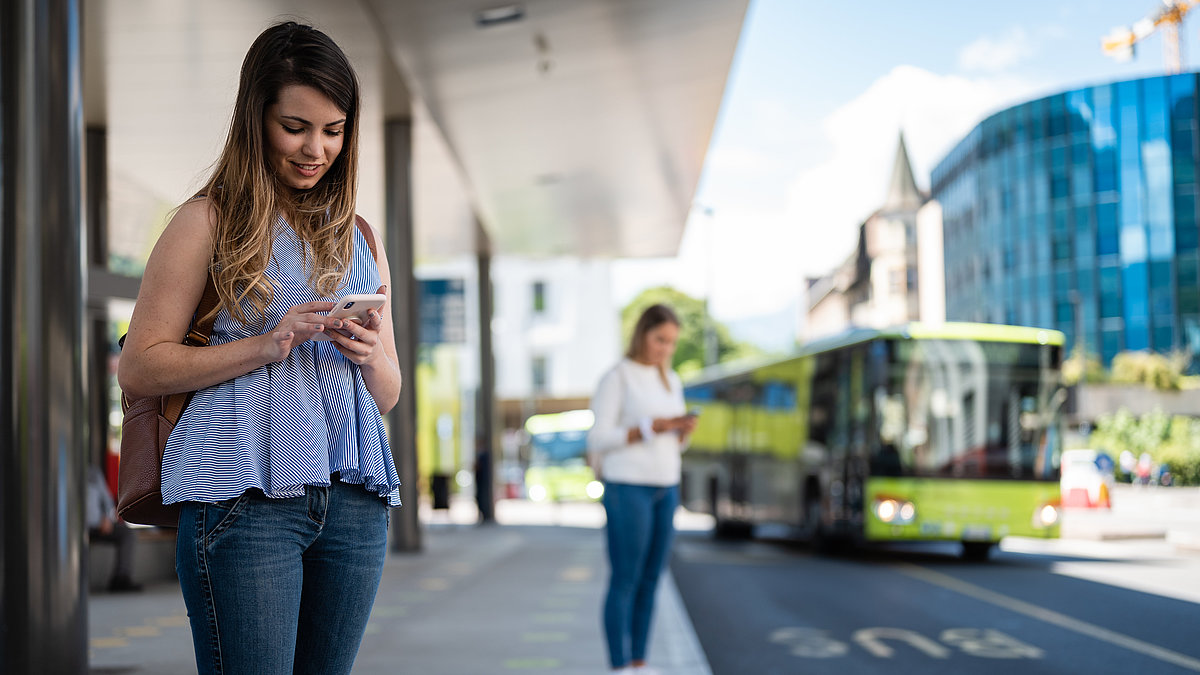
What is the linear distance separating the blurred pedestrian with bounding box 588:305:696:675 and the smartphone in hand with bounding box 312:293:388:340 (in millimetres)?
3949

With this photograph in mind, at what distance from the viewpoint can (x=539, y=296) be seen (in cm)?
6356

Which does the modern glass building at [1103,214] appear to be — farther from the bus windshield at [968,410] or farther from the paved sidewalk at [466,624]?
the paved sidewalk at [466,624]

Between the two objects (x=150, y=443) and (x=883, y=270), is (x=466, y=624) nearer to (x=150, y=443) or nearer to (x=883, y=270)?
(x=150, y=443)

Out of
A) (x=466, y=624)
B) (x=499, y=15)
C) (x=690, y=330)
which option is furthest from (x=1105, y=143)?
(x=466, y=624)

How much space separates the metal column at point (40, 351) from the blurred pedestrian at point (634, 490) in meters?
2.34

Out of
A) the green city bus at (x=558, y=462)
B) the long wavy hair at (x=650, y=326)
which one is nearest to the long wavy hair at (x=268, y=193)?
the long wavy hair at (x=650, y=326)

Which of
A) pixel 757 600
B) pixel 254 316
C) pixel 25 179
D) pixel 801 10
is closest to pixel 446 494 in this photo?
pixel 757 600

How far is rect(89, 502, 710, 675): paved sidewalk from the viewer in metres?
7.39

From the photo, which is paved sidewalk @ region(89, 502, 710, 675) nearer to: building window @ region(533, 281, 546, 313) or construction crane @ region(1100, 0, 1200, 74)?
building window @ region(533, 281, 546, 313)

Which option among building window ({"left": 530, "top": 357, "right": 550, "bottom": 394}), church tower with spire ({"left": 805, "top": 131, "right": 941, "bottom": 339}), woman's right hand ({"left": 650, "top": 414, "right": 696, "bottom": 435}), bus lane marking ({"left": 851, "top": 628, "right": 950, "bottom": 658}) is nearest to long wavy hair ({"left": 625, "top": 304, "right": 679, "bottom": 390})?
woman's right hand ({"left": 650, "top": 414, "right": 696, "bottom": 435})

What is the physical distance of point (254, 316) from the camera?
2.40 m

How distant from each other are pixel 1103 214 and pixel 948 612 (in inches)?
2630

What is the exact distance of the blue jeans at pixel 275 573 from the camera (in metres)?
2.27

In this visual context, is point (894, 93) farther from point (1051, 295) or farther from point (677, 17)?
point (1051, 295)
